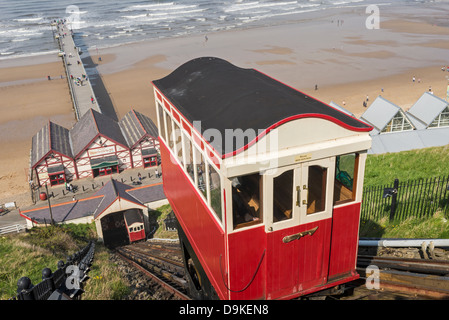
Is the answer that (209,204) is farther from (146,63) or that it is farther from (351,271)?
(146,63)

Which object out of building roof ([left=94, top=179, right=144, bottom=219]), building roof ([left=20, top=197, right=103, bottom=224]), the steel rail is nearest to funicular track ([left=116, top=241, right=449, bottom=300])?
the steel rail

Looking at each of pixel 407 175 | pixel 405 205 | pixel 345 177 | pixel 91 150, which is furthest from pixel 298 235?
pixel 91 150

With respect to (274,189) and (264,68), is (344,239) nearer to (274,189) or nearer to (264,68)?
(274,189)

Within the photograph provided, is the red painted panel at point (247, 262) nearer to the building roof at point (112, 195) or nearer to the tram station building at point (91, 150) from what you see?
the building roof at point (112, 195)

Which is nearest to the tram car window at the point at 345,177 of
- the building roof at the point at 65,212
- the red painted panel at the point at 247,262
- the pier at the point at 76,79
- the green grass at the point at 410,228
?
the red painted panel at the point at 247,262

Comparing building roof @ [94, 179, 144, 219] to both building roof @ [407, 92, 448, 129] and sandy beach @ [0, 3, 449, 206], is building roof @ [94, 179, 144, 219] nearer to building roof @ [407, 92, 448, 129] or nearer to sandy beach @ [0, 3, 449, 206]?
sandy beach @ [0, 3, 449, 206]
